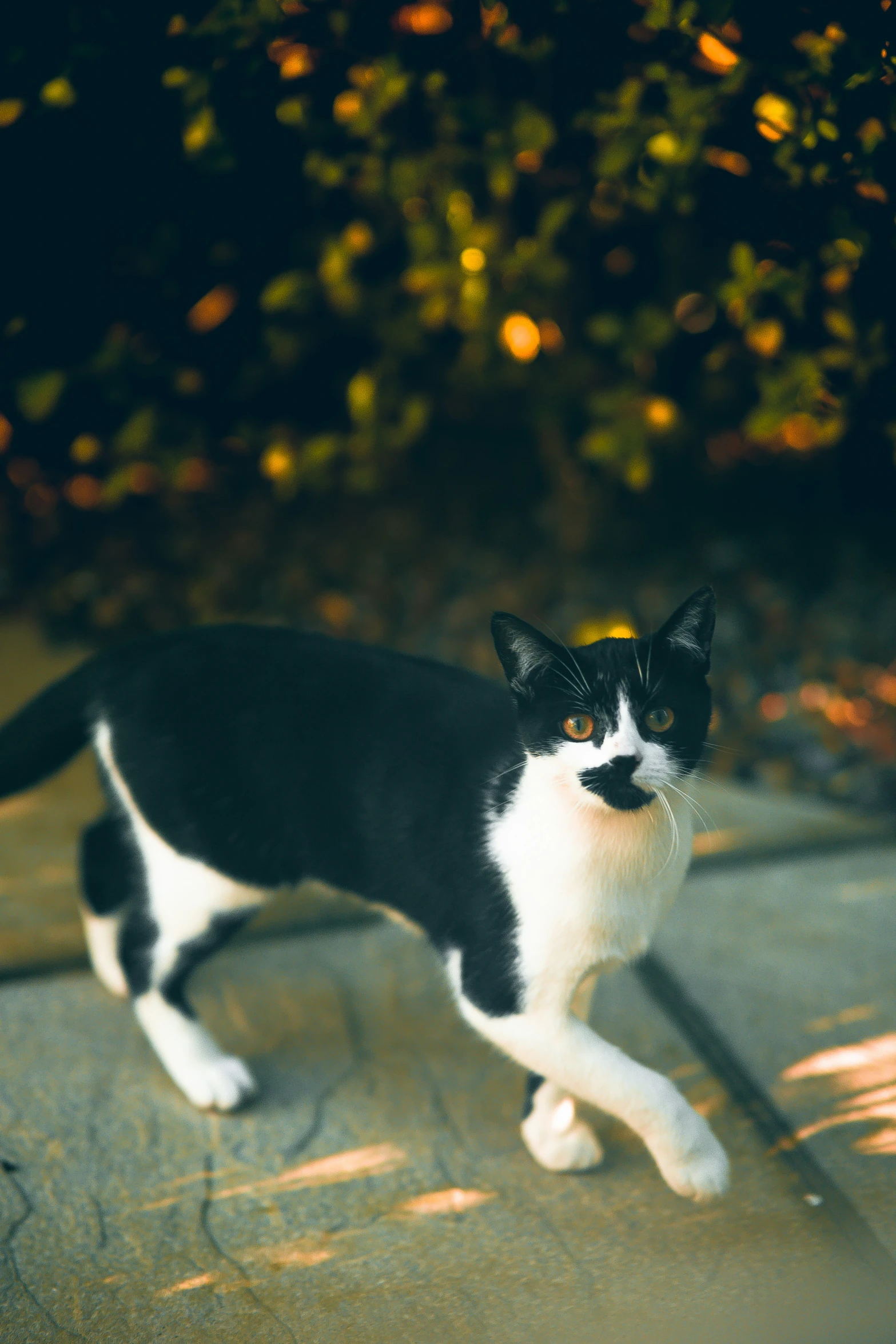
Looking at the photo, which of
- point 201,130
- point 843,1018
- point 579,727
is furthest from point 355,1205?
Result: point 201,130

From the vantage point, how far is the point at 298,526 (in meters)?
4.58

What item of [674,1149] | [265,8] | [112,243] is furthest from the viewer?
[112,243]

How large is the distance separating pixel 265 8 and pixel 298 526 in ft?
9.07

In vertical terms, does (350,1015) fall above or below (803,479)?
above

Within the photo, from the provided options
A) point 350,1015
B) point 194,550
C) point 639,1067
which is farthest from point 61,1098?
point 194,550

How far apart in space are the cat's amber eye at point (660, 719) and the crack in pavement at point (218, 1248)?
1018 millimetres

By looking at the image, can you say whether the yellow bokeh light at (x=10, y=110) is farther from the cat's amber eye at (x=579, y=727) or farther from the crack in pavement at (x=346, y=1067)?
the crack in pavement at (x=346, y=1067)

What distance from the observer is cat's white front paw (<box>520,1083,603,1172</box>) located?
194 cm

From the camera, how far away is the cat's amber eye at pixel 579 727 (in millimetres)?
1630

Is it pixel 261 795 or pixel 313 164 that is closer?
pixel 261 795

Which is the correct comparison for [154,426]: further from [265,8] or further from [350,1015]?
[350,1015]

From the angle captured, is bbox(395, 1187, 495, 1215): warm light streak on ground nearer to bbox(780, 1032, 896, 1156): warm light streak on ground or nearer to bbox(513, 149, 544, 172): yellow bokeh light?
bbox(780, 1032, 896, 1156): warm light streak on ground

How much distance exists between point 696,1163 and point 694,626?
805 millimetres

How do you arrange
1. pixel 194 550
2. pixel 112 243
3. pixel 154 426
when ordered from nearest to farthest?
pixel 112 243 < pixel 154 426 < pixel 194 550
